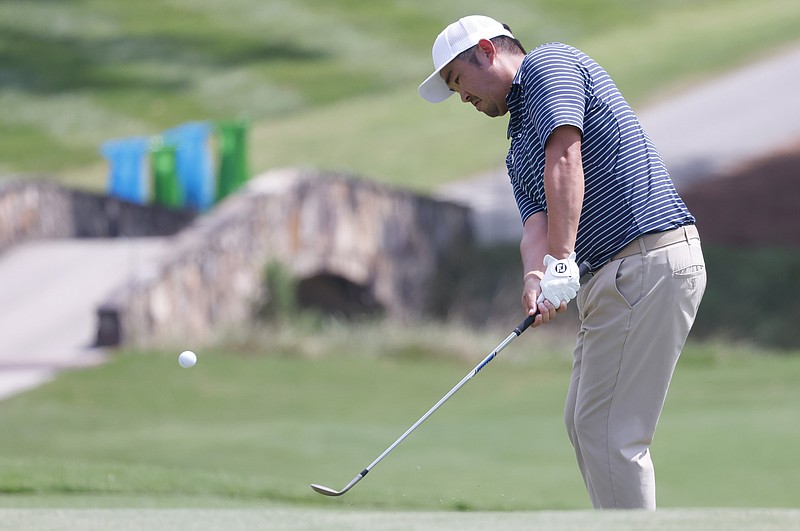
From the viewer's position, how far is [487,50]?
4559mm

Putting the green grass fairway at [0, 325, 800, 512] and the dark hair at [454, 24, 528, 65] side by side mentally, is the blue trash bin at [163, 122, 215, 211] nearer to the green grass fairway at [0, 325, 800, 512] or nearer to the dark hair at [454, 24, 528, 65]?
the green grass fairway at [0, 325, 800, 512]

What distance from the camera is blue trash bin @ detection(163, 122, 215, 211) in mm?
16906

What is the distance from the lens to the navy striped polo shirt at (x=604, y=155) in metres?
4.39

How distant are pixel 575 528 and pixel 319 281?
14235 mm

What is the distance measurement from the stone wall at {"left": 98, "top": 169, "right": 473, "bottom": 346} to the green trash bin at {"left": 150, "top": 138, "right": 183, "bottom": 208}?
1993 millimetres

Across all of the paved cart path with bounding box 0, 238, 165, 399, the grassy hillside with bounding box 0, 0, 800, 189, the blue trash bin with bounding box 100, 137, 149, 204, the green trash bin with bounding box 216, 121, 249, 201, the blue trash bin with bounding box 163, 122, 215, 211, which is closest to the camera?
the paved cart path with bounding box 0, 238, 165, 399

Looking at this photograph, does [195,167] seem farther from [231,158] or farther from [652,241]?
[652,241]

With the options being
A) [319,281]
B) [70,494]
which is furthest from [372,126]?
[70,494]

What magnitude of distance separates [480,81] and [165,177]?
42.6ft

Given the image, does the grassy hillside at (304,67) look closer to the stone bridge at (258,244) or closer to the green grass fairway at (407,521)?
the stone bridge at (258,244)

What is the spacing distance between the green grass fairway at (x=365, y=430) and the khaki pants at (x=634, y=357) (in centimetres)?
162

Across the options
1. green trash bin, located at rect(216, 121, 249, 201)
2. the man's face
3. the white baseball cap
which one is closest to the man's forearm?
the man's face

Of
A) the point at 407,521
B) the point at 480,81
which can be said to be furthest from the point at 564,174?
the point at 407,521

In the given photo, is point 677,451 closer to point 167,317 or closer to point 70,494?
point 70,494
